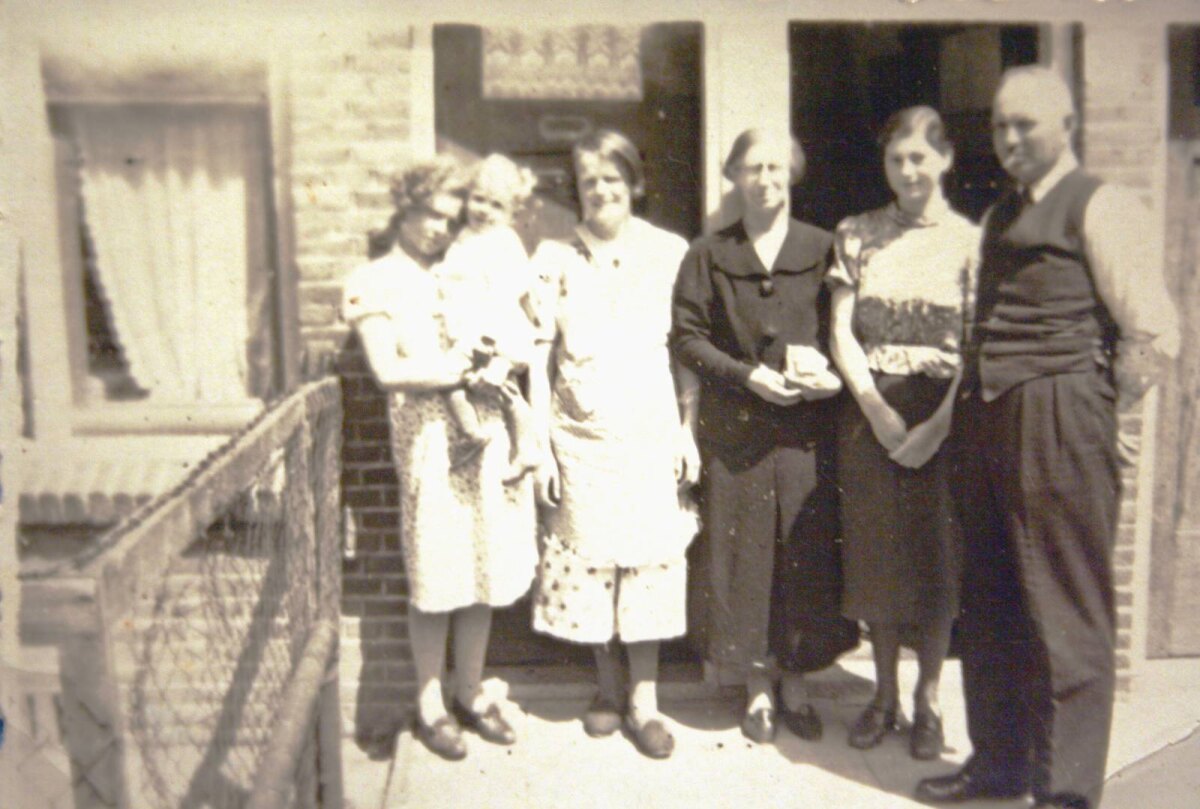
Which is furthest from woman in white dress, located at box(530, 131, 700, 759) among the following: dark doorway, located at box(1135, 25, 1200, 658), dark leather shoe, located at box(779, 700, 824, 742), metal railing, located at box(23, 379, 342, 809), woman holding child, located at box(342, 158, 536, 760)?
dark doorway, located at box(1135, 25, 1200, 658)

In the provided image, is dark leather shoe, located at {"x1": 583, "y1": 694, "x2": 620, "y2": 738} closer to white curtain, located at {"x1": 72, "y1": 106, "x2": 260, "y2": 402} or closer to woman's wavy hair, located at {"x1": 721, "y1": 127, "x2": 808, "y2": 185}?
white curtain, located at {"x1": 72, "y1": 106, "x2": 260, "y2": 402}

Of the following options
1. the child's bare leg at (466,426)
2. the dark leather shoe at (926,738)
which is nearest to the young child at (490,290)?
the child's bare leg at (466,426)

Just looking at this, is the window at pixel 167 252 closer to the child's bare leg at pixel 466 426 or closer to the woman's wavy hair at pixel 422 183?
the woman's wavy hair at pixel 422 183

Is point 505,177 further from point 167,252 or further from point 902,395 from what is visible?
point 902,395

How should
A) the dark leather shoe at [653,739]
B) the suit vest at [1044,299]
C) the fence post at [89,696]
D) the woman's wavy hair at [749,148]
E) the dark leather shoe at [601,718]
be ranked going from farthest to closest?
the dark leather shoe at [601,718], the dark leather shoe at [653,739], the woman's wavy hair at [749,148], the suit vest at [1044,299], the fence post at [89,696]

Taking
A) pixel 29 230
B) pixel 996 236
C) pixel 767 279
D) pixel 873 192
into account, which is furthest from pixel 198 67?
pixel 996 236

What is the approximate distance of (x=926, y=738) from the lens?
10.1 ft

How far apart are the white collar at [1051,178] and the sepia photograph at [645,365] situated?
17mm

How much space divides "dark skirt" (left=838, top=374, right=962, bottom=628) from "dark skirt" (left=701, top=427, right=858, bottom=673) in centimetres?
8

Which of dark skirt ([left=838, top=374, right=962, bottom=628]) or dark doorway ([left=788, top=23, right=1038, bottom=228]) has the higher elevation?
dark doorway ([left=788, top=23, right=1038, bottom=228])

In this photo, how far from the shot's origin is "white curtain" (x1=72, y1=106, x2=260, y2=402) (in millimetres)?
2838

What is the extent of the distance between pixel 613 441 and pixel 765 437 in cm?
43

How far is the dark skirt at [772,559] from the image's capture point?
3.13 metres

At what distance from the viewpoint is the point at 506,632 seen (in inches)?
135
